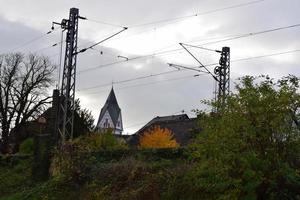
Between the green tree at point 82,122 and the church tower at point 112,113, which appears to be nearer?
the green tree at point 82,122

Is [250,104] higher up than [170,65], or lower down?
lower down

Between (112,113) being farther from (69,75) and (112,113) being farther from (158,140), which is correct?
(69,75)

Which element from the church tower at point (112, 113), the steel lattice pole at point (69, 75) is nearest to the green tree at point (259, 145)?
the steel lattice pole at point (69, 75)

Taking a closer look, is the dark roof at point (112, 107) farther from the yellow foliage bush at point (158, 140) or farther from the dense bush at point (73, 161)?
the dense bush at point (73, 161)

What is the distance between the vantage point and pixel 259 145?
516 inches

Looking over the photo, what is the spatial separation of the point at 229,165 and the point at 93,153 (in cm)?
978

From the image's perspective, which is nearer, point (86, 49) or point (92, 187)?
point (92, 187)

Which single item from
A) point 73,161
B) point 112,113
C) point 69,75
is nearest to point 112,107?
point 112,113

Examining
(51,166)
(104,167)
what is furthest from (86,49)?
(104,167)

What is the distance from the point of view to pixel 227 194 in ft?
42.8

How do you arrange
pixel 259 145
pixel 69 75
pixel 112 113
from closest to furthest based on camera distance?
1. pixel 259 145
2. pixel 69 75
3. pixel 112 113

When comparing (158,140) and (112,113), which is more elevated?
(112,113)

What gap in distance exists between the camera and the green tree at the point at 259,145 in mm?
12844

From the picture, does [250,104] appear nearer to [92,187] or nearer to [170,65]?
[92,187]
